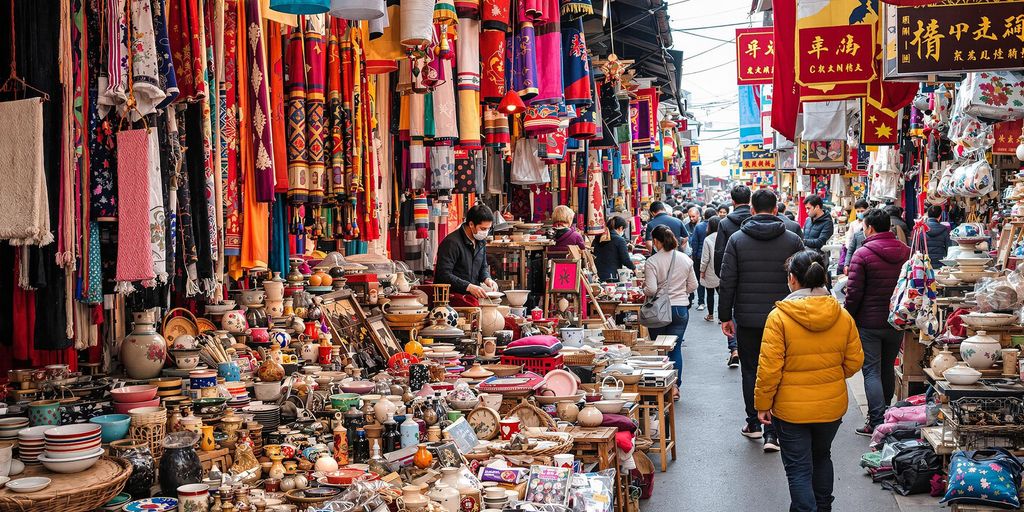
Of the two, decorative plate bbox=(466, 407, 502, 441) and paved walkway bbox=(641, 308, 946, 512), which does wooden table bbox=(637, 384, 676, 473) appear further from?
decorative plate bbox=(466, 407, 502, 441)

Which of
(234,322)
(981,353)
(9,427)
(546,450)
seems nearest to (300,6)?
(9,427)

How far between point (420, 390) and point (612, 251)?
760 centimetres

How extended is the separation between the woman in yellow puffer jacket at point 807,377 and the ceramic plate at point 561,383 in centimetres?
110

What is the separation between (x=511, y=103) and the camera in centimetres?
697

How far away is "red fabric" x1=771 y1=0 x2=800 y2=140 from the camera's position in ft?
27.7

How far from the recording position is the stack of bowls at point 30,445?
131 inches

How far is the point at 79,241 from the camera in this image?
347 cm

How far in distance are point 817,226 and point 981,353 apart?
7.69 m

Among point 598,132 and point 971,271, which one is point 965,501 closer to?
point 971,271

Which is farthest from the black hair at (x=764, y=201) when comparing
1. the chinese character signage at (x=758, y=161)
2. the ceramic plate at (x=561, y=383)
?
the chinese character signage at (x=758, y=161)

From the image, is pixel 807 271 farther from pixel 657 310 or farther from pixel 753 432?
pixel 657 310

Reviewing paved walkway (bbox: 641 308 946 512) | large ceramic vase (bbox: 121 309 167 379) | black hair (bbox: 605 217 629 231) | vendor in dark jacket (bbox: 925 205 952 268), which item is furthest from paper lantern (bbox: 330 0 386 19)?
black hair (bbox: 605 217 629 231)

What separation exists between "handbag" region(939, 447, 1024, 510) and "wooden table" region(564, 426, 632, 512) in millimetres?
1825

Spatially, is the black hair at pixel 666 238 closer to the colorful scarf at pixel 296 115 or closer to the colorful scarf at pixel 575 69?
the colorful scarf at pixel 575 69
